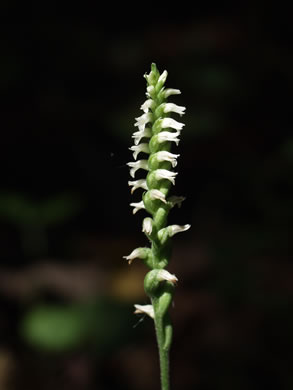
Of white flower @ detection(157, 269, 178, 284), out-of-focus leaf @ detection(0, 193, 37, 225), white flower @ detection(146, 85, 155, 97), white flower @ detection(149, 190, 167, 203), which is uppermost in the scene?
out-of-focus leaf @ detection(0, 193, 37, 225)

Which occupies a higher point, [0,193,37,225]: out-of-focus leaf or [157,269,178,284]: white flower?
[0,193,37,225]: out-of-focus leaf

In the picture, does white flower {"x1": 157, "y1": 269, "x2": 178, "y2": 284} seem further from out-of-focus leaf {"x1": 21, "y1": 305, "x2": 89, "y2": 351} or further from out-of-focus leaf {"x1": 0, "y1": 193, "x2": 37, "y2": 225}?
out-of-focus leaf {"x1": 0, "y1": 193, "x2": 37, "y2": 225}

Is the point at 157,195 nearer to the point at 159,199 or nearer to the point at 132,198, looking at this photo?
the point at 159,199

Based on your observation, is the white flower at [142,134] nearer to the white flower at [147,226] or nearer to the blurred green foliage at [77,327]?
the white flower at [147,226]

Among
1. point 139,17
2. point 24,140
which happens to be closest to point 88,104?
point 24,140

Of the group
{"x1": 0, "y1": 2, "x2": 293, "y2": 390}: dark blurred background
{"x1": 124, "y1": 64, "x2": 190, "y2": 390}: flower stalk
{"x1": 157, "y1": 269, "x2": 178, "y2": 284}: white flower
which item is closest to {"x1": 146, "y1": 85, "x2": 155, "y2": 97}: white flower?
{"x1": 124, "y1": 64, "x2": 190, "y2": 390}: flower stalk
